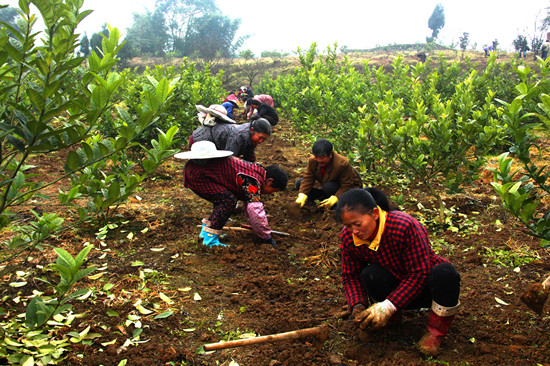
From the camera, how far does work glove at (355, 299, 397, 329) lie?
222 cm

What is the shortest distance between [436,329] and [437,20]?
40348 millimetres

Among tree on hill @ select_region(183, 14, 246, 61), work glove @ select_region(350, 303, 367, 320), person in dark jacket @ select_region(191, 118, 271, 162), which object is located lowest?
work glove @ select_region(350, 303, 367, 320)

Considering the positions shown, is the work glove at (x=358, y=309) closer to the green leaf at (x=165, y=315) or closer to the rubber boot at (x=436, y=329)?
the rubber boot at (x=436, y=329)

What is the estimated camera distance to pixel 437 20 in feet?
121

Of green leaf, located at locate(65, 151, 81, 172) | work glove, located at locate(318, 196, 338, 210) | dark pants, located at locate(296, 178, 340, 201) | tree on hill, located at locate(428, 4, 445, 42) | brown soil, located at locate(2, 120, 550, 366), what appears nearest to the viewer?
green leaf, located at locate(65, 151, 81, 172)

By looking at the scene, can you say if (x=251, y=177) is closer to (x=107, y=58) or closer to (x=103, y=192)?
(x=103, y=192)

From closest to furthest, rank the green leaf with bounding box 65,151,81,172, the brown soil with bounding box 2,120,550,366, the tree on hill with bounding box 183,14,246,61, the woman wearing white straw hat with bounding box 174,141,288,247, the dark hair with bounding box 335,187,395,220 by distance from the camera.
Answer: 1. the green leaf with bounding box 65,151,81,172
2. the dark hair with bounding box 335,187,395,220
3. the brown soil with bounding box 2,120,550,366
4. the woman wearing white straw hat with bounding box 174,141,288,247
5. the tree on hill with bounding box 183,14,246,61

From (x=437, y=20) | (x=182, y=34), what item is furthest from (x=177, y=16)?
(x=437, y=20)

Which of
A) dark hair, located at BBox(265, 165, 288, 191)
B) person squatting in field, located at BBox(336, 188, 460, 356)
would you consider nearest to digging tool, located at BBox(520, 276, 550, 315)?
person squatting in field, located at BBox(336, 188, 460, 356)

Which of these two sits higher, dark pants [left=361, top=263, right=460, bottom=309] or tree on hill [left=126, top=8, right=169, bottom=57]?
tree on hill [left=126, top=8, right=169, bottom=57]

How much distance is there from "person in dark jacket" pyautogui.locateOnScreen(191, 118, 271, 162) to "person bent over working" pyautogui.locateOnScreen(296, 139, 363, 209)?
0.68 m

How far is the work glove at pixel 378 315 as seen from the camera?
2217 mm

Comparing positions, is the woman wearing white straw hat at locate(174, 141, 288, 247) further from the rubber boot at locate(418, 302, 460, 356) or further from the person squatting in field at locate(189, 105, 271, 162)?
the rubber boot at locate(418, 302, 460, 356)

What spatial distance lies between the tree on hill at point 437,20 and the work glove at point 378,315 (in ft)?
127
